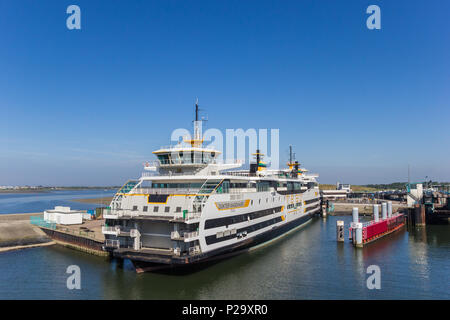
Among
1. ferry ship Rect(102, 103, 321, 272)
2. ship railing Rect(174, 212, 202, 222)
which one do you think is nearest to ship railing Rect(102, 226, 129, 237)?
ferry ship Rect(102, 103, 321, 272)

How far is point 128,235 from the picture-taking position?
2177 cm

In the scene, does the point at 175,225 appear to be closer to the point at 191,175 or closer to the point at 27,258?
the point at 191,175

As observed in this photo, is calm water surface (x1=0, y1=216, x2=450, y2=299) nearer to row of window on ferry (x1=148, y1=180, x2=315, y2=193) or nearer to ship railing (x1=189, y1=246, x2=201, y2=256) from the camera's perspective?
ship railing (x1=189, y1=246, x2=201, y2=256)

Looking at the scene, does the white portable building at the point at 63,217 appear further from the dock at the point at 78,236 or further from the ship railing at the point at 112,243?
the ship railing at the point at 112,243

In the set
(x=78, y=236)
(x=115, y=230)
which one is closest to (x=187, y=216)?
(x=115, y=230)

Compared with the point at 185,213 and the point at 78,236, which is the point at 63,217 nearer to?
the point at 78,236

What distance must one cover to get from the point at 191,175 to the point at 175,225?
5856 mm

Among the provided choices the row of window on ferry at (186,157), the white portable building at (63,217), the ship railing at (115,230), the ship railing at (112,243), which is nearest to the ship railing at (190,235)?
the ship railing at (115,230)

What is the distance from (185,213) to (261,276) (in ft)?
28.8

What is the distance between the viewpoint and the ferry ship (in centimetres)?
2034

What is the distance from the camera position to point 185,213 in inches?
774

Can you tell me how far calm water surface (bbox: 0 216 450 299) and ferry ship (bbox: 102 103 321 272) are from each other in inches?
69.3

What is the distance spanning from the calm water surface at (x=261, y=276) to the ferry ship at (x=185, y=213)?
1.76 m
